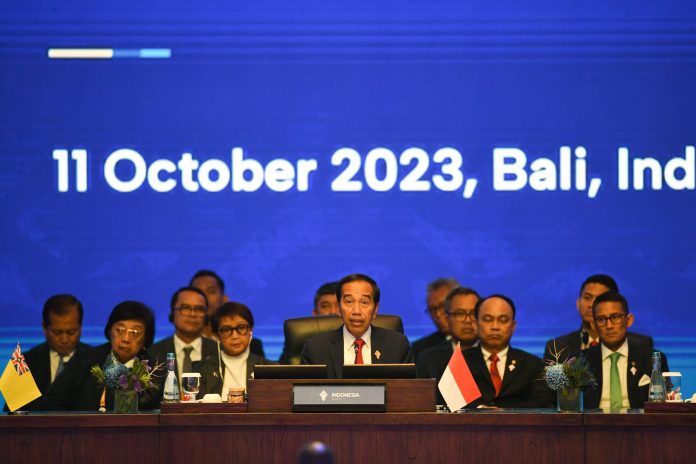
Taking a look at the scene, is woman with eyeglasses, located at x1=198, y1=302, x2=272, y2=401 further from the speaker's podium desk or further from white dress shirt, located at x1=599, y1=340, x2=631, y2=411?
white dress shirt, located at x1=599, y1=340, x2=631, y2=411

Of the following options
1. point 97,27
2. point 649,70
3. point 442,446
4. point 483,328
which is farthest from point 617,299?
point 97,27

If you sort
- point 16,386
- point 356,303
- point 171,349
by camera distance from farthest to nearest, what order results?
point 171,349 < point 356,303 < point 16,386

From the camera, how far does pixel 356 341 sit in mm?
5059

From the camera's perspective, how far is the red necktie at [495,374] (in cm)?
530

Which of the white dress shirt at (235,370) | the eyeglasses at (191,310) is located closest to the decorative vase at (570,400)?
the white dress shirt at (235,370)

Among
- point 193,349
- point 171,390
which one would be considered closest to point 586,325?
point 193,349

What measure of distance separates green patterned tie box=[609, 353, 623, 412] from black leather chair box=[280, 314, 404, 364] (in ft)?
3.19

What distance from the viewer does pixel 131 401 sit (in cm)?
452

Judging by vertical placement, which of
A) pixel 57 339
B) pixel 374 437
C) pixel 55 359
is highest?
pixel 57 339

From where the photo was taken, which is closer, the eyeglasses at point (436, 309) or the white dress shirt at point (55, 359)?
the white dress shirt at point (55, 359)

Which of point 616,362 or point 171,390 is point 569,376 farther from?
point 171,390

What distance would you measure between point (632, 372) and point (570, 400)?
36.9 inches

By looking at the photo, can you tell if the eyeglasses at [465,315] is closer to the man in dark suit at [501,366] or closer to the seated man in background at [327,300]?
the man in dark suit at [501,366]

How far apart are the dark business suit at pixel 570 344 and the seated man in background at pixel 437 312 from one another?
0.69 meters
